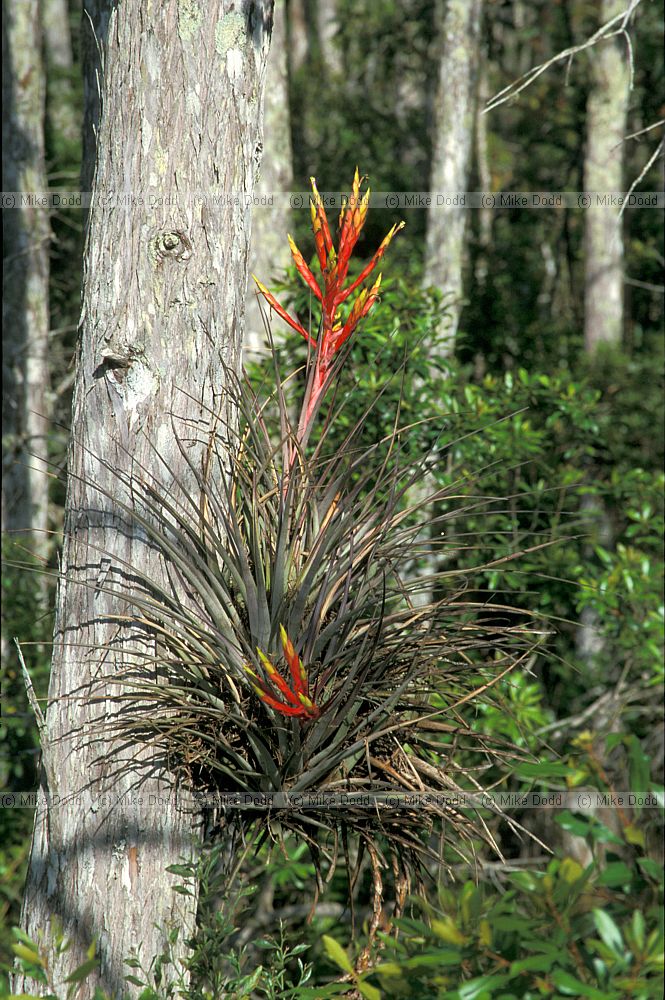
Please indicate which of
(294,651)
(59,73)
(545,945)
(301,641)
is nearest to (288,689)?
(294,651)

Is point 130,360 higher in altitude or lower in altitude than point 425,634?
higher

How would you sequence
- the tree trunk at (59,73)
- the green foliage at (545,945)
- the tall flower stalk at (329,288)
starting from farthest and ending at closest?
the tree trunk at (59,73), the tall flower stalk at (329,288), the green foliage at (545,945)

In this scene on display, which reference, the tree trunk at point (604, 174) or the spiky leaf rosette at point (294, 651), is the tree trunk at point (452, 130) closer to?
the tree trunk at point (604, 174)

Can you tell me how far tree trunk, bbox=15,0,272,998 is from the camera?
2467 millimetres

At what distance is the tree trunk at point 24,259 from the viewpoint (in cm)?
783

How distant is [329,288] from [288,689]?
1135 millimetres

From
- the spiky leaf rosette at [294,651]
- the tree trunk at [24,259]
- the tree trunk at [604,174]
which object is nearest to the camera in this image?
the spiky leaf rosette at [294,651]

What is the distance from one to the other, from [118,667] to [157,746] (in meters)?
0.23

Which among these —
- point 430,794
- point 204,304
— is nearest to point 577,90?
point 204,304

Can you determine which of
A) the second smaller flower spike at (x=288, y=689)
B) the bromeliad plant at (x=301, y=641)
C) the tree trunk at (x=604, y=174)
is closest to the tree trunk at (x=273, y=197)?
the tree trunk at (x=604, y=174)

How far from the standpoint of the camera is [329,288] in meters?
2.72

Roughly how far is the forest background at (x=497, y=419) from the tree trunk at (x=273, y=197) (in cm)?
2

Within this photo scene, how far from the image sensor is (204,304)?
270 centimetres

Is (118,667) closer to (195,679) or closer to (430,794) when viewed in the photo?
(195,679)
